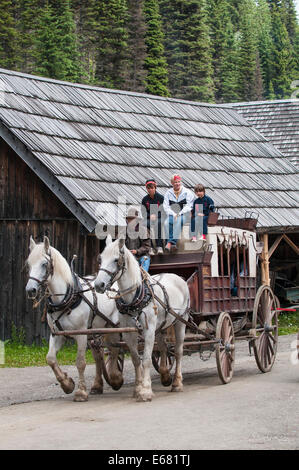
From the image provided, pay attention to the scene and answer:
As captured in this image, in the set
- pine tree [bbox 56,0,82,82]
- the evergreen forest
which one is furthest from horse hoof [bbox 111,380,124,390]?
pine tree [bbox 56,0,82,82]

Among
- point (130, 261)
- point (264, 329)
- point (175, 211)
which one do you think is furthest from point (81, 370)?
point (264, 329)

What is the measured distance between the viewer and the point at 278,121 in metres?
30.9

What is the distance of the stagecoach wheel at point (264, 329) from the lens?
13594 millimetres

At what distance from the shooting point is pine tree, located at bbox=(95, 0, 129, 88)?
57.8 metres

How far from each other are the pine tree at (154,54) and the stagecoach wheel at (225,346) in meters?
45.1

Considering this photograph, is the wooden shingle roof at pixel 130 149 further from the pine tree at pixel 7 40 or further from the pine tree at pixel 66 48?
the pine tree at pixel 7 40

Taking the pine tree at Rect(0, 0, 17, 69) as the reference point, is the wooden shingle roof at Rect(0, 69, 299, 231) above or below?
below

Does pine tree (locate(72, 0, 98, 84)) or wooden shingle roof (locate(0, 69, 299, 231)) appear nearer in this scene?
wooden shingle roof (locate(0, 69, 299, 231))

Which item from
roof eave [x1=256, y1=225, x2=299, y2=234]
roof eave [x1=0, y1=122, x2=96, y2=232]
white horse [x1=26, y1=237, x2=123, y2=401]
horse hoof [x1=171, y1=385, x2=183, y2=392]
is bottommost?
horse hoof [x1=171, y1=385, x2=183, y2=392]

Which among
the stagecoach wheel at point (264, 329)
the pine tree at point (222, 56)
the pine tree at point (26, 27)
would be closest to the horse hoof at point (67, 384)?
the stagecoach wheel at point (264, 329)

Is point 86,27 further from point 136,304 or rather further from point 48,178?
point 136,304

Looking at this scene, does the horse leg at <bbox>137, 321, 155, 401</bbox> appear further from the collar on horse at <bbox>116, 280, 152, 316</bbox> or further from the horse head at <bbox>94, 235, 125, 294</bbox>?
the horse head at <bbox>94, 235, 125, 294</bbox>

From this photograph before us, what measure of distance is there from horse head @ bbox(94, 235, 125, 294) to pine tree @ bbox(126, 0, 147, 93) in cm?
4590
